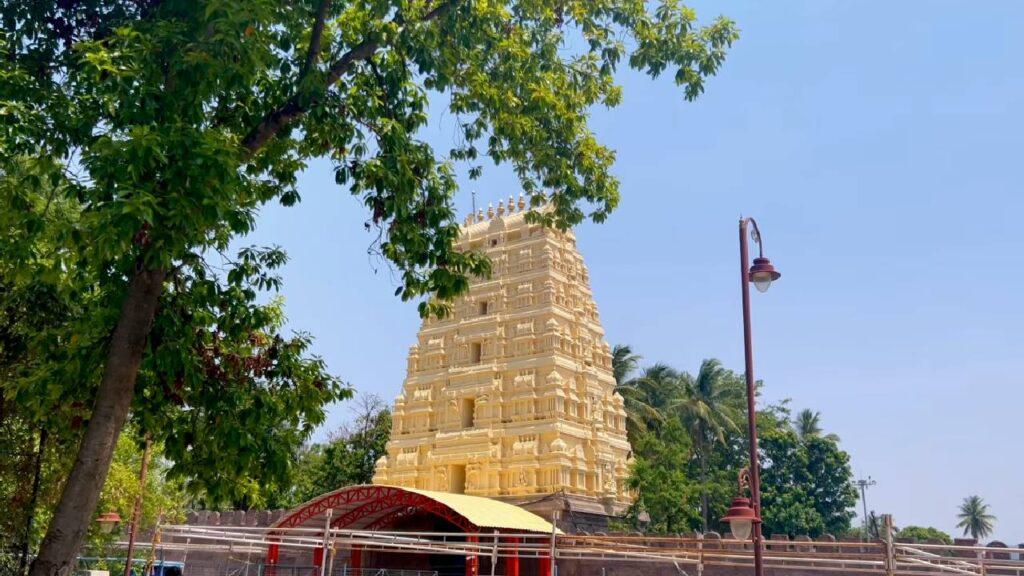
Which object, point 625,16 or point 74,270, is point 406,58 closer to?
point 625,16

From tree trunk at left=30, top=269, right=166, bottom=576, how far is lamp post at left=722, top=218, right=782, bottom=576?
652cm

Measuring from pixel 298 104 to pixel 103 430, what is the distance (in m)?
3.66

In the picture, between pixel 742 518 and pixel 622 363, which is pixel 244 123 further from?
pixel 622 363

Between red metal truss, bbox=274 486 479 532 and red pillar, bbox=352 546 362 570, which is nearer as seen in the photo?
red metal truss, bbox=274 486 479 532

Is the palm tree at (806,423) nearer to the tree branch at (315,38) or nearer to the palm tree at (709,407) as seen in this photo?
the palm tree at (709,407)

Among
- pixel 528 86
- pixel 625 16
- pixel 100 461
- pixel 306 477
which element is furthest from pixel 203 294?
pixel 306 477

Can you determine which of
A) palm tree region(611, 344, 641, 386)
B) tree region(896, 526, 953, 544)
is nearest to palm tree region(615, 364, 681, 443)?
palm tree region(611, 344, 641, 386)

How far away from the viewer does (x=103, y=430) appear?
23.2ft

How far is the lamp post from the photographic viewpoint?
32.7 feet

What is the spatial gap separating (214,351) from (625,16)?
634 cm

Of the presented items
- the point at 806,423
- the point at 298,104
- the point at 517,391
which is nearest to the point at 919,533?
the point at 806,423

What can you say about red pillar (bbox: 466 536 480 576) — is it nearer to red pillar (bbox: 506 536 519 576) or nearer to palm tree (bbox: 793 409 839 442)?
red pillar (bbox: 506 536 519 576)

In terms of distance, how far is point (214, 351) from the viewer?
28.8 ft

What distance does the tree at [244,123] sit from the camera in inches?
263
